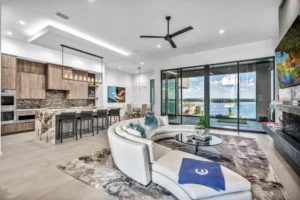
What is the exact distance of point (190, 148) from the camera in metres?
3.91

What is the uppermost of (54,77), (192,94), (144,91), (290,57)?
(54,77)

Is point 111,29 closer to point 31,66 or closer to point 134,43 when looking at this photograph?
point 134,43

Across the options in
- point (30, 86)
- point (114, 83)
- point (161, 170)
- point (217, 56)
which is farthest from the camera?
point (114, 83)

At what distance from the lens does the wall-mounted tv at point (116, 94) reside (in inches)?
403

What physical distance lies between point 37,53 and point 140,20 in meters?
4.58

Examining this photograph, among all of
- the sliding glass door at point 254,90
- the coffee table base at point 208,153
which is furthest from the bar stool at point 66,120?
the sliding glass door at point 254,90

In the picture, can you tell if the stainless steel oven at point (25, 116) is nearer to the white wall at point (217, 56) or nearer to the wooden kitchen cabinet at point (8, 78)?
the wooden kitchen cabinet at point (8, 78)

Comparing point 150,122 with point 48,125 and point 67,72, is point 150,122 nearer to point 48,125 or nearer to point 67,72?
point 48,125

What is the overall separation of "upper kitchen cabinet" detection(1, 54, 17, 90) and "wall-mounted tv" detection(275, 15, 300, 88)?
25.9 ft

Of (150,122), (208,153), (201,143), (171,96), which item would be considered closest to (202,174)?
(201,143)

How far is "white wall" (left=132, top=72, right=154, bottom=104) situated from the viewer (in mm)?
11835

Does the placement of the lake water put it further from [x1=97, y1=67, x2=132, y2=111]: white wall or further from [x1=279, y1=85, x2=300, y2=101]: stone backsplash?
[x1=97, y1=67, x2=132, y2=111]: white wall

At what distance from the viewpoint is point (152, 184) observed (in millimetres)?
2355

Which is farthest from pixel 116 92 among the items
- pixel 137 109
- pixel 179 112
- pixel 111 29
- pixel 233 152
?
pixel 233 152
